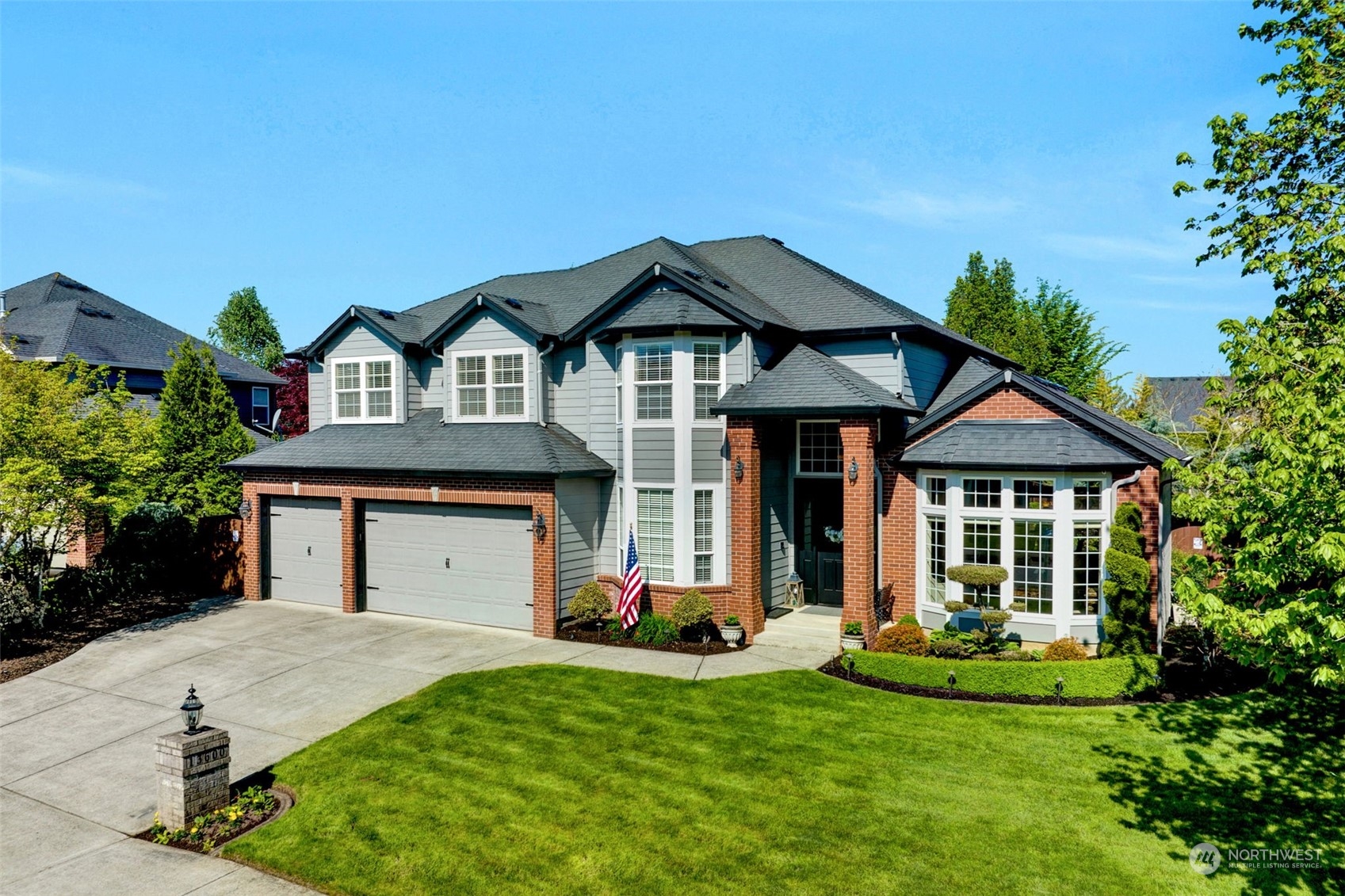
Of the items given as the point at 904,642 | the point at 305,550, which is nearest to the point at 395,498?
the point at 305,550

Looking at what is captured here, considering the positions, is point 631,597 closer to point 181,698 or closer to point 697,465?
point 697,465

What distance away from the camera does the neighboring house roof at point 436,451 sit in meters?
18.0

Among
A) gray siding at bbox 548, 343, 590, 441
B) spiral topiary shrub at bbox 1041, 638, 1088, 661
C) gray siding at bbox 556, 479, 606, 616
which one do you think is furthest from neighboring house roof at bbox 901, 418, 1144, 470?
gray siding at bbox 548, 343, 590, 441

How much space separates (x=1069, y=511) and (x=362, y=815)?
13496 mm

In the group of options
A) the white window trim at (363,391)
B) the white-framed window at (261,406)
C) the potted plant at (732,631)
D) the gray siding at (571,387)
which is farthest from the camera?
the white-framed window at (261,406)

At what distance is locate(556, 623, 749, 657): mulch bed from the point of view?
53.4 feet

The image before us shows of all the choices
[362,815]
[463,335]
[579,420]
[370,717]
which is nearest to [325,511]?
[463,335]

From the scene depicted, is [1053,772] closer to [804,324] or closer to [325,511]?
[804,324]

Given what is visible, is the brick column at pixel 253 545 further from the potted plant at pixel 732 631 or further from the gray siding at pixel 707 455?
the potted plant at pixel 732 631

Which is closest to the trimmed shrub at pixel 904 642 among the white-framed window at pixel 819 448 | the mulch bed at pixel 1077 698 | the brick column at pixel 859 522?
the brick column at pixel 859 522

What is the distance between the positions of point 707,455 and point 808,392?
2680 millimetres

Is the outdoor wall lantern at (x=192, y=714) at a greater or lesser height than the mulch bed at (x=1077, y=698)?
greater

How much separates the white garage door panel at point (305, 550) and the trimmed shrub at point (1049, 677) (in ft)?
51.0

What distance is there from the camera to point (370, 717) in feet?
41.2
